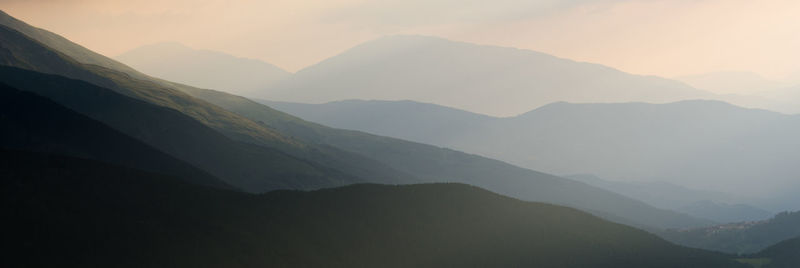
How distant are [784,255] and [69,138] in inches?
7022

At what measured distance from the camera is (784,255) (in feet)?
512

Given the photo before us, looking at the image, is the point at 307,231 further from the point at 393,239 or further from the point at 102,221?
the point at 102,221

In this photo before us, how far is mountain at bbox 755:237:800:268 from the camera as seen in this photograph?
144 metres

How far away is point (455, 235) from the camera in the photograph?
108 m

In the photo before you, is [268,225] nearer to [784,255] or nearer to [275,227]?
[275,227]

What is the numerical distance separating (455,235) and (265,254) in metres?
40.0

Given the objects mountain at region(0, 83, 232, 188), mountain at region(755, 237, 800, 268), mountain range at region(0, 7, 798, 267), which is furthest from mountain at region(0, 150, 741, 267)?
mountain at region(0, 83, 232, 188)

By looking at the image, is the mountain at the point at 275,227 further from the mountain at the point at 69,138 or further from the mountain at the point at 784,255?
the mountain at the point at 69,138

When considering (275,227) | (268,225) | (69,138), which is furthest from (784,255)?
(69,138)

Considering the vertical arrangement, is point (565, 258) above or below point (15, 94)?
below

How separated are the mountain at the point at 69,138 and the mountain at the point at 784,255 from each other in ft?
445

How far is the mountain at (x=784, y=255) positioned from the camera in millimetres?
144000

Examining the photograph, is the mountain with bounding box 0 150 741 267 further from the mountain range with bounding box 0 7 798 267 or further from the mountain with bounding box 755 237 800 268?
the mountain with bounding box 755 237 800 268

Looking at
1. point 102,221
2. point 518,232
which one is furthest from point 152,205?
point 518,232
